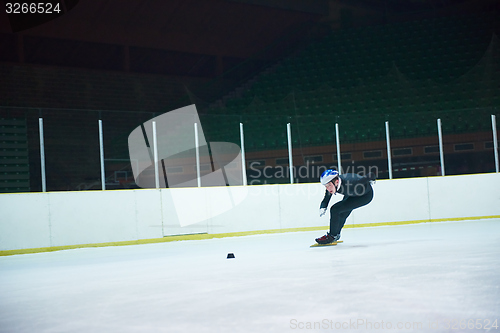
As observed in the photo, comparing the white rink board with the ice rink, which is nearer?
the ice rink

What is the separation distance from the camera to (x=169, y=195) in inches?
360

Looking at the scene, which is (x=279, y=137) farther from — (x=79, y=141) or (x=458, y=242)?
(x=458, y=242)

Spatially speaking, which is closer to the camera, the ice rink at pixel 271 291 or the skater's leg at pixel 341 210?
the ice rink at pixel 271 291

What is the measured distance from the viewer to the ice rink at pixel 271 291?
8.25ft

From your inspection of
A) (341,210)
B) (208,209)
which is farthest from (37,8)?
(341,210)

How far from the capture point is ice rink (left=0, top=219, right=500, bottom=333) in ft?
8.25

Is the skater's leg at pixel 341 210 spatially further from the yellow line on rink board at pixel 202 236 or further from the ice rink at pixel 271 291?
the yellow line on rink board at pixel 202 236

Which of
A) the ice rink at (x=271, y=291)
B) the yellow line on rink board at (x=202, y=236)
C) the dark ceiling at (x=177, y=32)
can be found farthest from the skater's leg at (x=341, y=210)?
the dark ceiling at (x=177, y=32)

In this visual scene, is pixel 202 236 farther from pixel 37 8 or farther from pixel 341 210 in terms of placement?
pixel 37 8

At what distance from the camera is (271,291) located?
11.2 ft

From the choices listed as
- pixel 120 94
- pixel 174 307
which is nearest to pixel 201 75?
pixel 120 94

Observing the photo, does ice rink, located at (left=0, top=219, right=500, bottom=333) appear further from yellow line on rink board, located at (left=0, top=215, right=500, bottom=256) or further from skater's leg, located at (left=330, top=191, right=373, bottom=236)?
yellow line on rink board, located at (left=0, top=215, right=500, bottom=256)

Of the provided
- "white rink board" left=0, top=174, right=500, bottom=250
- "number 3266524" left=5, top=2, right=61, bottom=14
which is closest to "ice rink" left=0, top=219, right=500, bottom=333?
"white rink board" left=0, top=174, right=500, bottom=250

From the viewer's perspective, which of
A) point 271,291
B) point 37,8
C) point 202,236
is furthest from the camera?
point 37,8
